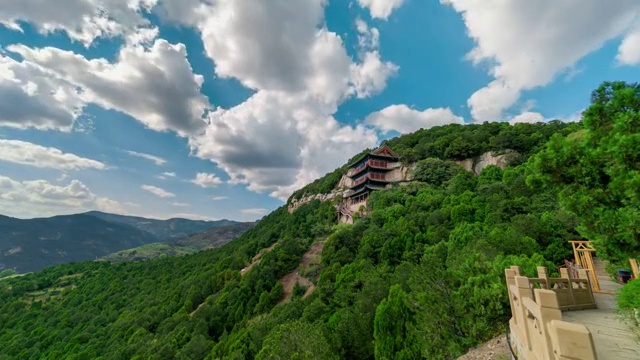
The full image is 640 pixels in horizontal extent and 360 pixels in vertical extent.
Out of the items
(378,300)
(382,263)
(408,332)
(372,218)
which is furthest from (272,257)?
(408,332)

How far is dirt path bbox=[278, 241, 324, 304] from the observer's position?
32.3 meters

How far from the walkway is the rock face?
4007 cm

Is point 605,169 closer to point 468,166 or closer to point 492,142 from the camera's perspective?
point 468,166

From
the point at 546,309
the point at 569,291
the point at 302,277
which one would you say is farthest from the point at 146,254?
the point at 546,309

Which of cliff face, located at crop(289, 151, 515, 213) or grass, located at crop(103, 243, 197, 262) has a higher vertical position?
cliff face, located at crop(289, 151, 515, 213)

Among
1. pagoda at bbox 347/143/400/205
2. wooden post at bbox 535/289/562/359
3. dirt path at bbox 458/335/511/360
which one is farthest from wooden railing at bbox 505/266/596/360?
pagoda at bbox 347/143/400/205

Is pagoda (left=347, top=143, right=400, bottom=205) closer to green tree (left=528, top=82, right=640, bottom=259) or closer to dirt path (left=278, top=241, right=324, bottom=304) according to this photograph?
dirt path (left=278, top=241, right=324, bottom=304)

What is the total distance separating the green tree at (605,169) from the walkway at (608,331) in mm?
1818

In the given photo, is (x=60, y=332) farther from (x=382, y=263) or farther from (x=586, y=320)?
(x=586, y=320)

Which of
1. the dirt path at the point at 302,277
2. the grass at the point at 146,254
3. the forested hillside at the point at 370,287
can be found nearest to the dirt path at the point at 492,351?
the forested hillside at the point at 370,287

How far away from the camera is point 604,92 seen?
6.57 m

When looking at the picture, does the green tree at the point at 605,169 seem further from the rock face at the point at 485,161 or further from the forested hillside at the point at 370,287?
the rock face at the point at 485,161

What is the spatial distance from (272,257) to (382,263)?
1871 cm

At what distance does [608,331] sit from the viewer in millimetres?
6465
